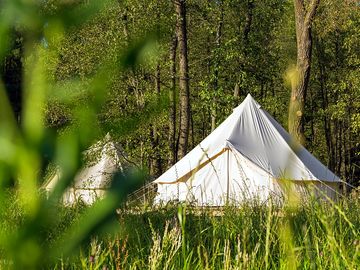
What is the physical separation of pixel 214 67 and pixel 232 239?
21.6 m

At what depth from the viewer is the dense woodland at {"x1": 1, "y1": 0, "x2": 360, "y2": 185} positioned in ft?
1.92

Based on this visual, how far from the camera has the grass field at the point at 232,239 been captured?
1.29 m

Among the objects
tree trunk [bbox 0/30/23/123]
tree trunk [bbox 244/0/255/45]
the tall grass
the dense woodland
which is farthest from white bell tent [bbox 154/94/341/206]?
tree trunk [bbox 0/30/23/123]

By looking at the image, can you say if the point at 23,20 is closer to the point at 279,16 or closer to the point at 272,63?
the point at 272,63

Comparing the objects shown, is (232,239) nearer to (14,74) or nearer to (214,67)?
(14,74)

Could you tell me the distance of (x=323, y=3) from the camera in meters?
33.1

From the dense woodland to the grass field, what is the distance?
0.34 ft

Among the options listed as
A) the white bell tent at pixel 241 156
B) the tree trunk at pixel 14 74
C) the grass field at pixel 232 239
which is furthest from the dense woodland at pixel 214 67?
the white bell tent at pixel 241 156

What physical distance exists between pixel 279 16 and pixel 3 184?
109 feet

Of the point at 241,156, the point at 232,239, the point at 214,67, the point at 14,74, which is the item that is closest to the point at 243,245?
the point at 14,74

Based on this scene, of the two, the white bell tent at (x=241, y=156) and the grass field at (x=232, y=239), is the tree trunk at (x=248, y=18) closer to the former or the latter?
the white bell tent at (x=241, y=156)

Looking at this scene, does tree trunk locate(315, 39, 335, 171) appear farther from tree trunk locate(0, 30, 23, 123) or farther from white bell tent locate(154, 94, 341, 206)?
tree trunk locate(0, 30, 23, 123)

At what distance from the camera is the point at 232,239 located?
4.88m

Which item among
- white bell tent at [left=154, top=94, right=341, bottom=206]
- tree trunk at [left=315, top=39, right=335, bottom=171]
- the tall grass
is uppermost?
tree trunk at [left=315, top=39, right=335, bottom=171]
